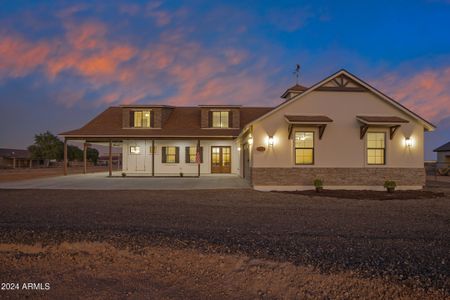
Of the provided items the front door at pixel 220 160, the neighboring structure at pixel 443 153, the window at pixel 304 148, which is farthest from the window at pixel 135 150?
the neighboring structure at pixel 443 153

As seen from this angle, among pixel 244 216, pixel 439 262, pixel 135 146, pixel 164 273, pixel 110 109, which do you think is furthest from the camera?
pixel 110 109

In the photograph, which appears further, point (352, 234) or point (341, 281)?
point (352, 234)

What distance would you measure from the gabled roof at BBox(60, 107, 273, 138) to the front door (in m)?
1.72

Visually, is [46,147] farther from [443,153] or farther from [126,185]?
[443,153]

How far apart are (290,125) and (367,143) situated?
392 centimetres

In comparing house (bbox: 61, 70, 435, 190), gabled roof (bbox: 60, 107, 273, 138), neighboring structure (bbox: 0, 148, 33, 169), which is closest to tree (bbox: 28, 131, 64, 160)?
neighboring structure (bbox: 0, 148, 33, 169)

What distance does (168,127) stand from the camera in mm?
23078

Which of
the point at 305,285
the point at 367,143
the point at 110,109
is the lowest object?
the point at 305,285

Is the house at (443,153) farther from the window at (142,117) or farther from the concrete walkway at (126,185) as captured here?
the window at (142,117)

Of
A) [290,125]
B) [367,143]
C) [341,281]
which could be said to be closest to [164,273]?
[341,281]

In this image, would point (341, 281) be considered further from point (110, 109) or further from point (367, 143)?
point (110, 109)

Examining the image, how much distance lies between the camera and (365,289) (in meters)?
3.63

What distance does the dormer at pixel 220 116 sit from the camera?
23.2m

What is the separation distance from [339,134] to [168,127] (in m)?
13.1
